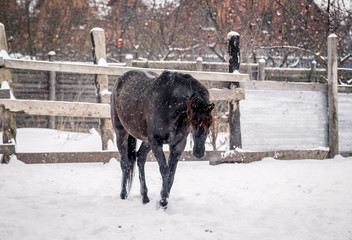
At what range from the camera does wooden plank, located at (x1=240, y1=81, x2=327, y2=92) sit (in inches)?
243

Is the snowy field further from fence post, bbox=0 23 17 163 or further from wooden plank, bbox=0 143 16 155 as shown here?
fence post, bbox=0 23 17 163

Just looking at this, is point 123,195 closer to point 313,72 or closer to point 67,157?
point 67,157

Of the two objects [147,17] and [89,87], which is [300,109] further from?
[147,17]

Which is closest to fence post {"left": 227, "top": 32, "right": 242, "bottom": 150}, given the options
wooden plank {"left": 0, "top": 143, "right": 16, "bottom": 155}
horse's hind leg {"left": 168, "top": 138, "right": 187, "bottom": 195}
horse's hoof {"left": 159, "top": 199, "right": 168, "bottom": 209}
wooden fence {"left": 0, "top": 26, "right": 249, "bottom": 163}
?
wooden fence {"left": 0, "top": 26, "right": 249, "bottom": 163}

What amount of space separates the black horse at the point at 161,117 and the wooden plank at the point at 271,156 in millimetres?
2201

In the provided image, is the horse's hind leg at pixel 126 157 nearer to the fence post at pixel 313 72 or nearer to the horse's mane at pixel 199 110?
the horse's mane at pixel 199 110

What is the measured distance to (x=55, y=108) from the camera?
17.6 feet

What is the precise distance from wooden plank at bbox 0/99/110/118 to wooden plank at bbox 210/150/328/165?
2.10 meters

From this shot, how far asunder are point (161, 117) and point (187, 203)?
1.00 m

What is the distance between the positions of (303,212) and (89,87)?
336 inches

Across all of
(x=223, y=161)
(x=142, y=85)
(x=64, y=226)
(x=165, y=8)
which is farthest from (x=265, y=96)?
(x=165, y=8)

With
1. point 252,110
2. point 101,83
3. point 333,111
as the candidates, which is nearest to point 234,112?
point 252,110

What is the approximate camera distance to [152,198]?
402cm

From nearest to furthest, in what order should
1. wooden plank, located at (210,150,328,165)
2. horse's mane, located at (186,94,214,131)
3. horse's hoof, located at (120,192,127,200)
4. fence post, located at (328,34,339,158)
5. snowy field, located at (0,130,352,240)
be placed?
1. snowy field, located at (0,130,352,240)
2. horse's mane, located at (186,94,214,131)
3. horse's hoof, located at (120,192,127,200)
4. wooden plank, located at (210,150,328,165)
5. fence post, located at (328,34,339,158)
